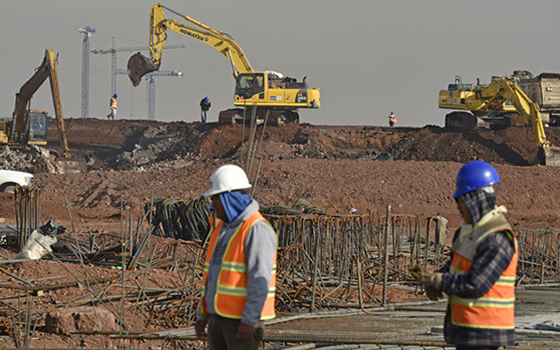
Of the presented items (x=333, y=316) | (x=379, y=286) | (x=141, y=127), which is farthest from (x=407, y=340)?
(x=141, y=127)

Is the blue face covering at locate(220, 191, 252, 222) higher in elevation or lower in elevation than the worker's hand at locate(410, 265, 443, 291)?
higher

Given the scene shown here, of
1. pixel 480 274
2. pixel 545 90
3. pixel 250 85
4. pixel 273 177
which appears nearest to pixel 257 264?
pixel 480 274

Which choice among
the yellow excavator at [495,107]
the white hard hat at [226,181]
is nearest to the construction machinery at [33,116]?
the yellow excavator at [495,107]

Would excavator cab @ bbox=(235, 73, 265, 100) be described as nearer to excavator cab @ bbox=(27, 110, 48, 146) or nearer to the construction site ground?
the construction site ground

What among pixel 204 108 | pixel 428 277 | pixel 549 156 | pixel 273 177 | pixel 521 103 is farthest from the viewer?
pixel 204 108

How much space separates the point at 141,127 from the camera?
36.7m

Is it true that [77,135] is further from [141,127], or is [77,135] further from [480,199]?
[480,199]

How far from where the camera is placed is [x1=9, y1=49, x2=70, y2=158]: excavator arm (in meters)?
27.1

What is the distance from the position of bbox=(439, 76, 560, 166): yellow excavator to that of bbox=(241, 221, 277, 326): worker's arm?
956 inches

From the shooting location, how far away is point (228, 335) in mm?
3785

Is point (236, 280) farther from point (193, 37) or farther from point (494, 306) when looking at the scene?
point (193, 37)

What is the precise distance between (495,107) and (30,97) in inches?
715

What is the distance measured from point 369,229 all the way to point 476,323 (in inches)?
354

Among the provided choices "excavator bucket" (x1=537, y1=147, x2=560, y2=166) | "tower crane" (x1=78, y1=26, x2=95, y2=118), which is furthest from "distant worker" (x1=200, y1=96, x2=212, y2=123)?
"tower crane" (x1=78, y1=26, x2=95, y2=118)
